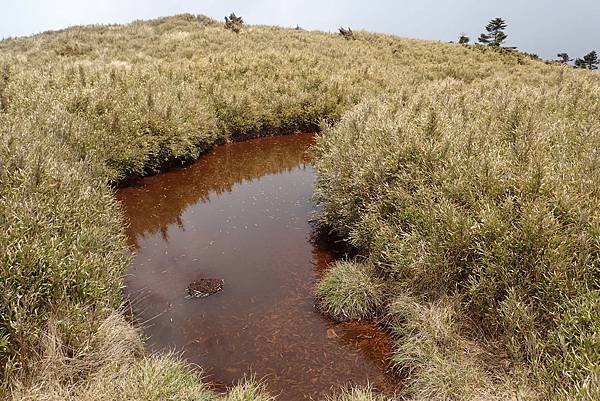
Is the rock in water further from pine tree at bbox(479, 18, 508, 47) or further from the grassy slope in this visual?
pine tree at bbox(479, 18, 508, 47)

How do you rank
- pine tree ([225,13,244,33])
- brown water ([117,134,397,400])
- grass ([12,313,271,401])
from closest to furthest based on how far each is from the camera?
grass ([12,313,271,401])
brown water ([117,134,397,400])
pine tree ([225,13,244,33])

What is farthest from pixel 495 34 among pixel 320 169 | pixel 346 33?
pixel 320 169

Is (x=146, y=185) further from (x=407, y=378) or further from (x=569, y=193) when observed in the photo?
(x=569, y=193)

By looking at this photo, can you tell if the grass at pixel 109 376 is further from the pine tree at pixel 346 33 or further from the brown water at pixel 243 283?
the pine tree at pixel 346 33

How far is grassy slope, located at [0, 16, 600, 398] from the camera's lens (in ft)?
19.3

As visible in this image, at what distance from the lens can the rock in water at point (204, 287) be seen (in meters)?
8.71

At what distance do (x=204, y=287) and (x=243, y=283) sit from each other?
0.82 m

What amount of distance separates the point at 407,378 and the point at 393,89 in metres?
20.7

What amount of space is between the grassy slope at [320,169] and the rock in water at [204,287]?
151 cm

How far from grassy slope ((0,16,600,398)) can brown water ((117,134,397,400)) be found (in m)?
1.16

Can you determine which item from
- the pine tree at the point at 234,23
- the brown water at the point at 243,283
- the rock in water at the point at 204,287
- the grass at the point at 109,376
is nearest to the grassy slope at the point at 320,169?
the grass at the point at 109,376

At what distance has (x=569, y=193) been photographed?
7.17 meters

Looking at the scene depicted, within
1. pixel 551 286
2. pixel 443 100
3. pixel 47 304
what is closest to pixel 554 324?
pixel 551 286

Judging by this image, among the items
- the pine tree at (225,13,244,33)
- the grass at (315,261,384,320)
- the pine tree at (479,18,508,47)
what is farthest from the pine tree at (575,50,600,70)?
the grass at (315,261,384,320)
